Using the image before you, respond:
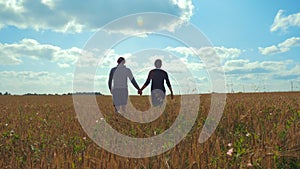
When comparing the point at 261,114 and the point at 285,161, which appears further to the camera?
the point at 261,114

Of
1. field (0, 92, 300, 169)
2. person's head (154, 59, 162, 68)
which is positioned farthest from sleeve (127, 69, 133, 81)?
field (0, 92, 300, 169)

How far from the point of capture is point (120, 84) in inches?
383

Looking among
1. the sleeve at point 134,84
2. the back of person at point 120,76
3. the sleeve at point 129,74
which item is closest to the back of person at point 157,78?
the sleeve at point 134,84

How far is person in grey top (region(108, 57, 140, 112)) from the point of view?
962 centimetres

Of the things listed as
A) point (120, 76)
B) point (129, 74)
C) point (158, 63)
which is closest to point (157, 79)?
point (158, 63)

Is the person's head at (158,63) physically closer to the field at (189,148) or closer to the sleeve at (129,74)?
the sleeve at (129,74)

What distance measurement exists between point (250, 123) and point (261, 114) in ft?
2.52

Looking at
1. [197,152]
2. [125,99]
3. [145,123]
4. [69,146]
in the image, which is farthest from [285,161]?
[125,99]

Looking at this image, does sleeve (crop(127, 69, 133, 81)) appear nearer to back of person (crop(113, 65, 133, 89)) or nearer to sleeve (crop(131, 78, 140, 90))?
back of person (crop(113, 65, 133, 89))

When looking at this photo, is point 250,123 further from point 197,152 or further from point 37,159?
point 37,159

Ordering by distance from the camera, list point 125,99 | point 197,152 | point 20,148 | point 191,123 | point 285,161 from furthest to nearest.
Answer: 1. point 125,99
2. point 191,123
3. point 20,148
4. point 197,152
5. point 285,161

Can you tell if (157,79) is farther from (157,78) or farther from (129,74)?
(129,74)

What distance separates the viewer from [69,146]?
200 inches

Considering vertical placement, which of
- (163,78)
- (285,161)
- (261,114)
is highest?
(163,78)
